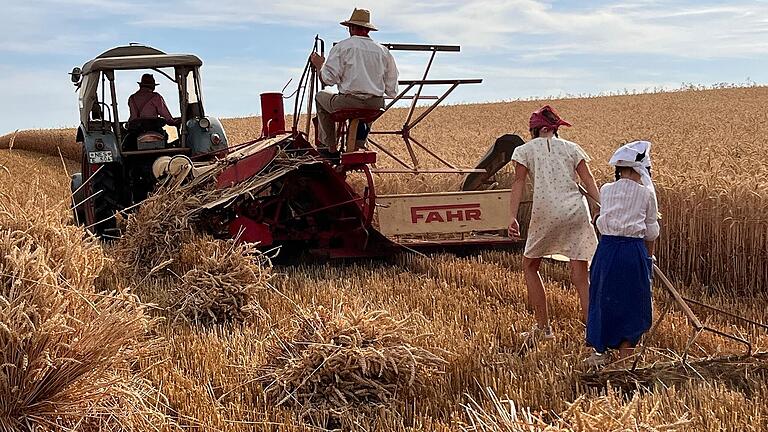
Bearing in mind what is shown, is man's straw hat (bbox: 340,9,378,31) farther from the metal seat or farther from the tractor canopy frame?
the tractor canopy frame

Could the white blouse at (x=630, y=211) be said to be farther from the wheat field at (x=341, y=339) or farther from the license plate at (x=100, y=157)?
the license plate at (x=100, y=157)

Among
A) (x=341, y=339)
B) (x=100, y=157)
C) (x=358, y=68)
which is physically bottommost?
(x=341, y=339)

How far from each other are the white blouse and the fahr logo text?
2.39 metres

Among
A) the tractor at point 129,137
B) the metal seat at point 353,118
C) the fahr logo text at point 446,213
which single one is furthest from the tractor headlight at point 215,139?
the fahr logo text at point 446,213

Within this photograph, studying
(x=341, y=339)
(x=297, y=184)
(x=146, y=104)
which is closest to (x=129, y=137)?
(x=146, y=104)

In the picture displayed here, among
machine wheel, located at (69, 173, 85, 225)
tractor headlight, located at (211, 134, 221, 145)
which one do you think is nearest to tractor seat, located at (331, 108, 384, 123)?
tractor headlight, located at (211, 134, 221, 145)

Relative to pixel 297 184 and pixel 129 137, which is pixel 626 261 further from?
pixel 129 137

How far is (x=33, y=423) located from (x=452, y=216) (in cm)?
407

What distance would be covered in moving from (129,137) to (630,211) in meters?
5.97

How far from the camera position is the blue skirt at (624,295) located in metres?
4.16

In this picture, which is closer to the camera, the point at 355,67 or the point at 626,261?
the point at 626,261

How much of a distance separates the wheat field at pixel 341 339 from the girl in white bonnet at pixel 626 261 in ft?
0.60

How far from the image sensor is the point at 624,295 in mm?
4164

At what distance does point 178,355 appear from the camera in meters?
4.46
